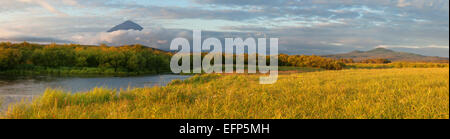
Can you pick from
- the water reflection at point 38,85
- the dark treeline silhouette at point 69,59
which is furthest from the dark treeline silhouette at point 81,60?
the water reflection at point 38,85

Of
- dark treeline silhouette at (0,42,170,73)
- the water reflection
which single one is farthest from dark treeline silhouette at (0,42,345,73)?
the water reflection

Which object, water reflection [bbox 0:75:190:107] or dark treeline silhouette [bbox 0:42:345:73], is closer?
water reflection [bbox 0:75:190:107]

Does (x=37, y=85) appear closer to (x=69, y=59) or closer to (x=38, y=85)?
(x=38, y=85)

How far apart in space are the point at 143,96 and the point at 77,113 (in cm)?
213

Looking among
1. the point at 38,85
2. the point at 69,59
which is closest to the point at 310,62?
the point at 38,85

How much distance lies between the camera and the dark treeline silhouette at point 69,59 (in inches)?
1740

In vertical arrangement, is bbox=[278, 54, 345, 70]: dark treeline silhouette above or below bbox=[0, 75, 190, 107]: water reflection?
above

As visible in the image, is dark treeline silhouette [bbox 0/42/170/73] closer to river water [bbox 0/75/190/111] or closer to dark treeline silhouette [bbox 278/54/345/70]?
river water [bbox 0/75/190/111]

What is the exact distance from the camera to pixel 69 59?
171ft

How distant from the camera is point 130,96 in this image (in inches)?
360

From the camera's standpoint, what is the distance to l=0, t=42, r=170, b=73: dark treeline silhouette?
44191mm

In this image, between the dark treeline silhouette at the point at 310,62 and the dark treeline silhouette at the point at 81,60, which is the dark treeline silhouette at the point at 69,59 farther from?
the dark treeline silhouette at the point at 310,62
